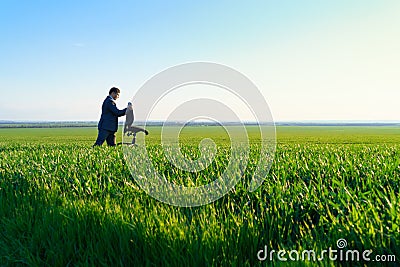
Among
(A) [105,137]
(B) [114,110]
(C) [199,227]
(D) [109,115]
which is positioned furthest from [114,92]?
(C) [199,227]

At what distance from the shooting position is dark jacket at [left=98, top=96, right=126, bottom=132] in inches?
499

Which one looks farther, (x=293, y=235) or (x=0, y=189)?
(x=0, y=189)

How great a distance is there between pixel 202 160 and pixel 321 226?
13.7 feet

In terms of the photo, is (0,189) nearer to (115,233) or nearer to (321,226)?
(115,233)

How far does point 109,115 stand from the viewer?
13.0 metres

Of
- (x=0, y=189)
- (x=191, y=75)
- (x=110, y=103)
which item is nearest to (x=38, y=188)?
(x=0, y=189)

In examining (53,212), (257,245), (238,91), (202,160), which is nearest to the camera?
(257,245)

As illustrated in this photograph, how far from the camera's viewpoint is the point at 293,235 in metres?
3.41

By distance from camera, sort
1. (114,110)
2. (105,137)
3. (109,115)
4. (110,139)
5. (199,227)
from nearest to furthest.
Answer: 1. (199,227)
2. (114,110)
3. (109,115)
4. (105,137)
5. (110,139)

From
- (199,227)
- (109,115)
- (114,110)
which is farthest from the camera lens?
(109,115)

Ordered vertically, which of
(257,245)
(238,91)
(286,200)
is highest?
(238,91)

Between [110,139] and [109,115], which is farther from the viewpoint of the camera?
[110,139]

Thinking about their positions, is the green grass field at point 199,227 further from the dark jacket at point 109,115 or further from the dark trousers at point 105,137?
the dark trousers at point 105,137

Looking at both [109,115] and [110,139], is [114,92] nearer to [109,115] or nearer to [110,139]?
[109,115]
